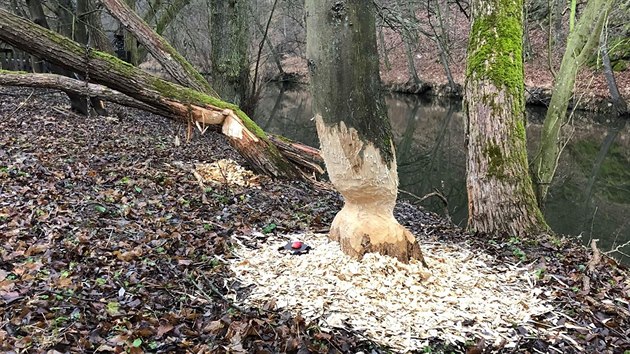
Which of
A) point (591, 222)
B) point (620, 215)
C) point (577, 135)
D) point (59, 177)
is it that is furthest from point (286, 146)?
point (577, 135)

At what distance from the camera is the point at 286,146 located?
286 inches

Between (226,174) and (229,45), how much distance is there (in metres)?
4.24

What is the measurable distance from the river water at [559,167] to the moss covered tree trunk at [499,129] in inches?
24.2

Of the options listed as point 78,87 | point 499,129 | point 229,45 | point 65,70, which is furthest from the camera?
point 229,45

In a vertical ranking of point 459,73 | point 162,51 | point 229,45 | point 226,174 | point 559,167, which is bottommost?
→ point 559,167

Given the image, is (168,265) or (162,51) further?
(162,51)

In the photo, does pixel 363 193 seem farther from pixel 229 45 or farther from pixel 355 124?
pixel 229 45

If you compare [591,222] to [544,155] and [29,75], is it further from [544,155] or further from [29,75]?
[29,75]

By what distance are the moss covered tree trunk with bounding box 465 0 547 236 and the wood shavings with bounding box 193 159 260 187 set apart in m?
2.97

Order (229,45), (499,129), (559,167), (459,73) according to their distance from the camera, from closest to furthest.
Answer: (499,129)
(229,45)
(559,167)
(459,73)

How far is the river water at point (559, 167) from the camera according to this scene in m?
8.46

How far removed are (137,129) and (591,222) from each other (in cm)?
874

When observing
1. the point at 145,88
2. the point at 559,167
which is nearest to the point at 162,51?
the point at 145,88

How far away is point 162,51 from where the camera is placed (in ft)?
26.3
